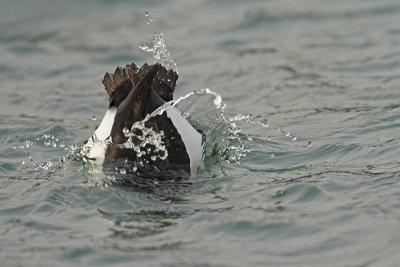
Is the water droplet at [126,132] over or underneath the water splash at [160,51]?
underneath

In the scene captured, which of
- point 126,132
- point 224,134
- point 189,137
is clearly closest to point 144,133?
point 126,132

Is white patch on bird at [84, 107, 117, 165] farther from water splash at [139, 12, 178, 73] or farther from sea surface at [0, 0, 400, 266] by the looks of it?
water splash at [139, 12, 178, 73]

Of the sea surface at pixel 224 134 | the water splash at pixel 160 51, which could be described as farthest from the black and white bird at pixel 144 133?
the water splash at pixel 160 51

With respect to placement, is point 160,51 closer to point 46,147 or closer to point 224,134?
point 46,147

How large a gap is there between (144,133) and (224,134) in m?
1.57

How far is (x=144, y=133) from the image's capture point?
17.2 ft

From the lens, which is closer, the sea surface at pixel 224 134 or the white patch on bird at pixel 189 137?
the sea surface at pixel 224 134

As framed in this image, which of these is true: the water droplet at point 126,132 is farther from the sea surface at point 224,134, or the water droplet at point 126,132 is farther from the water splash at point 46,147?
the water splash at point 46,147

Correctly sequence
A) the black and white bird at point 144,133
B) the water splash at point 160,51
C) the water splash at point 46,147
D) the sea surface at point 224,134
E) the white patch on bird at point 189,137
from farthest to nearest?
the water splash at point 160,51, the water splash at point 46,147, the white patch on bird at point 189,137, the black and white bird at point 144,133, the sea surface at point 224,134

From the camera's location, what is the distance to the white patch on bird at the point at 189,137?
553cm

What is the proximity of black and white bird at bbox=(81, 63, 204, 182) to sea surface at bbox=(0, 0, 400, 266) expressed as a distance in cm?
17

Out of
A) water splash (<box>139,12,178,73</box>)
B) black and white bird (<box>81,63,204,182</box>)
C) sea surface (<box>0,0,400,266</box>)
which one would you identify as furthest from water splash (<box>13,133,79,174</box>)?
water splash (<box>139,12,178,73</box>)

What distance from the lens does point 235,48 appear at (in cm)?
1028

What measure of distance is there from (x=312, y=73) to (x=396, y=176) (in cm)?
365
